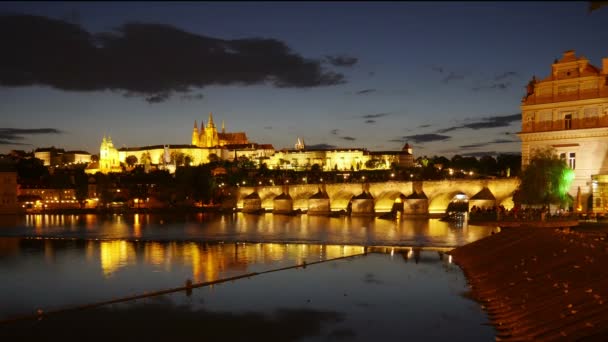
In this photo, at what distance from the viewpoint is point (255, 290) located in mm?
19453

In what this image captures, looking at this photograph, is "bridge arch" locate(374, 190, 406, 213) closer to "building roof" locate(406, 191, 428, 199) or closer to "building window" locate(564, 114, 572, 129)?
"building roof" locate(406, 191, 428, 199)

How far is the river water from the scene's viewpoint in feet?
48.5

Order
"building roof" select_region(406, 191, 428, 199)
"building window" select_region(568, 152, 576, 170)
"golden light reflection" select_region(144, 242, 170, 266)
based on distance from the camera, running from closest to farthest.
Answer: "golden light reflection" select_region(144, 242, 170, 266), "building window" select_region(568, 152, 576, 170), "building roof" select_region(406, 191, 428, 199)

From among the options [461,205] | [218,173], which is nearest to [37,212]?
[218,173]

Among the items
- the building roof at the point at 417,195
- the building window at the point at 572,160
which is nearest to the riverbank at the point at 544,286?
the building window at the point at 572,160

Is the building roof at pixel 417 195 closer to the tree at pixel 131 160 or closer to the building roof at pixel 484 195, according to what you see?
the building roof at pixel 484 195

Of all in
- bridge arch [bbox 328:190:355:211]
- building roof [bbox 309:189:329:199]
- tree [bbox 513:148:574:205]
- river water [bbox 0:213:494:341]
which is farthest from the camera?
building roof [bbox 309:189:329:199]

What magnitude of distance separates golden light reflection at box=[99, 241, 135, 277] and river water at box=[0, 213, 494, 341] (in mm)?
52

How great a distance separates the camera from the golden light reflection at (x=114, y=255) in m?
25.8

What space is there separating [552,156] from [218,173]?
109025 millimetres

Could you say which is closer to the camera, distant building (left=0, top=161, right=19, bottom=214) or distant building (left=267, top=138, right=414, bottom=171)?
distant building (left=0, top=161, right=19, bottom=214)

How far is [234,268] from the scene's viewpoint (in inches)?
960

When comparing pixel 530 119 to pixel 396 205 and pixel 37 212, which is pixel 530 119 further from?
pixel 37 212

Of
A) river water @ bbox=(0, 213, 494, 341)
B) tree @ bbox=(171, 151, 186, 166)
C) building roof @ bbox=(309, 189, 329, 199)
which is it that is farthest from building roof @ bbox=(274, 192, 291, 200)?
tree @ bbox=(171, 151, 186, 166)
